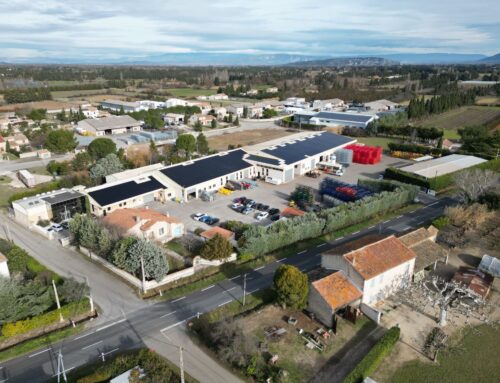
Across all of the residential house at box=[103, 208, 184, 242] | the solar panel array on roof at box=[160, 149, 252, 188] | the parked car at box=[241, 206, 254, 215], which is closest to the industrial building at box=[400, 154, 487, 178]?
the solar panel array on roof at box=[160, 149, 252, 188]

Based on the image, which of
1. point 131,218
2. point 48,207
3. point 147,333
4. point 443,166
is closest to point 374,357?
point 147,333

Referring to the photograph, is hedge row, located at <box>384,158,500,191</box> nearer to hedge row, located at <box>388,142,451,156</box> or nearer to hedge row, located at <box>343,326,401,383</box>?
hedge row, located at <box>388,142,451,156</box>

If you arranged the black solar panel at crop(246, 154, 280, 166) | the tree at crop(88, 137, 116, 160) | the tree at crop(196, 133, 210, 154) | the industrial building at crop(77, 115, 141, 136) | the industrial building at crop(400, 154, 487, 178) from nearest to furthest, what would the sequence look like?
the industrial building at crop(400, 154, 487, 178) → the black solar panel at crop(246, 154, 280, 166) → the tree at crop(88, 137, 116, 160) → the tree at crop(196, 133, 210, 154) → the industrial building at crop(77, 115, 141, 136)

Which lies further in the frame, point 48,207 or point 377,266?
point 48,207

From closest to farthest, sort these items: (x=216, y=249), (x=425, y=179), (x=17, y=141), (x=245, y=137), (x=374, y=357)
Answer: (x=374, y=357)
(x=216, y=249)
(x=425, y=179)
(x=17, y=141)
(x=245, y=137)

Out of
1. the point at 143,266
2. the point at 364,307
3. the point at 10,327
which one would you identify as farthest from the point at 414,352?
the point at 10,327

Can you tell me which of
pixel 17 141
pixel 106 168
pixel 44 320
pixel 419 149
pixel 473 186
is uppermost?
pixel 473 186

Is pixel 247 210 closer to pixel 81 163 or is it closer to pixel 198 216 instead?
pixel 198 216
